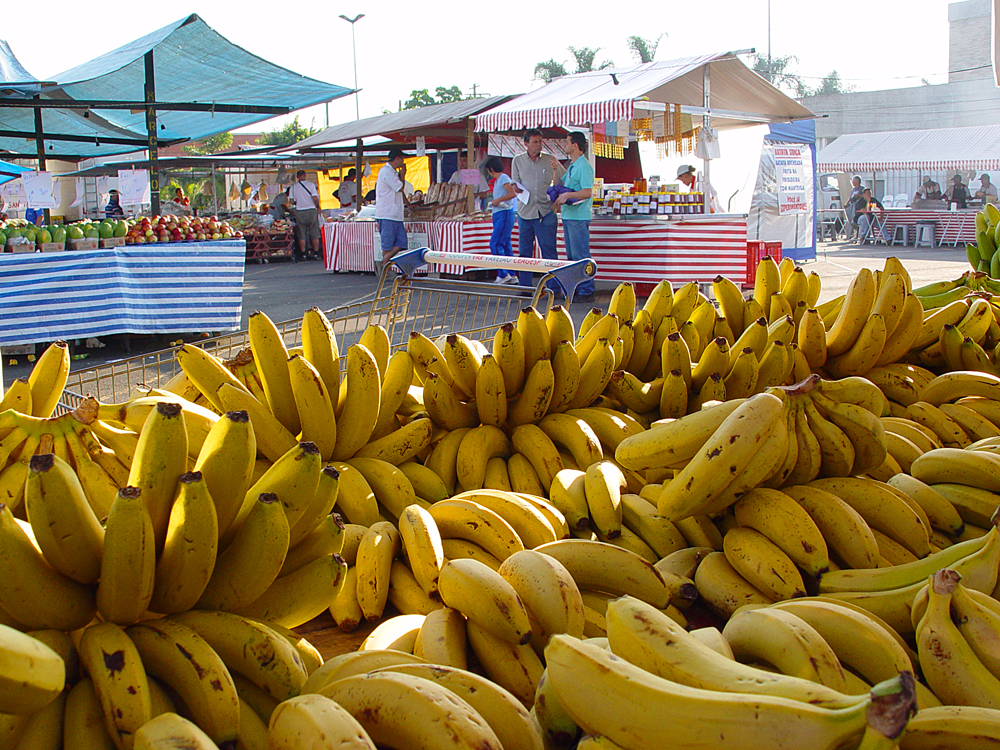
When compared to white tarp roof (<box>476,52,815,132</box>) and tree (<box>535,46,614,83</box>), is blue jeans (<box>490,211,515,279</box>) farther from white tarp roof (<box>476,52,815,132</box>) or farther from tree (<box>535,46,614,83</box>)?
tree (<box>535,46,614,83</box>)

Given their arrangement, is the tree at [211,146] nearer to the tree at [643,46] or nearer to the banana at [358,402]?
the tree at [643,46]

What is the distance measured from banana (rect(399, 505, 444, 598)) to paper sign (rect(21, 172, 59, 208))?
1161 centimetres

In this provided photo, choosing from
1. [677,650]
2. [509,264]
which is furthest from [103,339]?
[677,650]

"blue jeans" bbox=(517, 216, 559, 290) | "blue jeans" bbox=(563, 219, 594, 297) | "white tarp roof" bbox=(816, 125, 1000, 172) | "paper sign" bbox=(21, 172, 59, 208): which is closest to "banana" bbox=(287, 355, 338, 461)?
"blue jeans" bbox=(563, 219, 594, 297)

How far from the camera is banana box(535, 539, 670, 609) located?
1.71 meters

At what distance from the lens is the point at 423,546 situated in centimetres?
184

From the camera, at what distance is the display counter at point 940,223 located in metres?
20.6

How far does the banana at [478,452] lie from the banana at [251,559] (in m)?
1.14

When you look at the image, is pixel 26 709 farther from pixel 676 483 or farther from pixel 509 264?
pixel 509 264

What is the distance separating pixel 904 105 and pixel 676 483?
158 ft

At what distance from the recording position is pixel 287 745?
1.02 metres

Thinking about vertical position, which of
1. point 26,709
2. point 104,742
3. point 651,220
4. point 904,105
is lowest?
point 104,742

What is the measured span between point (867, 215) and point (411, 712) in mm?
23970

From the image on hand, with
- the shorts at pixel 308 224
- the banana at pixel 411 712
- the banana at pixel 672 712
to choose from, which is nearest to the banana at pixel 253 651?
the banana at pixel 411 712
